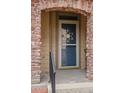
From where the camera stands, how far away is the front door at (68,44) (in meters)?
7.25

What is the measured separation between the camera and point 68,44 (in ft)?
24.2

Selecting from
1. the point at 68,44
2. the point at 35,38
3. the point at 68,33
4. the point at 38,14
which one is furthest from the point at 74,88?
the point at 68,33

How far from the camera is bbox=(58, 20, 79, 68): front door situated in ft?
23.8

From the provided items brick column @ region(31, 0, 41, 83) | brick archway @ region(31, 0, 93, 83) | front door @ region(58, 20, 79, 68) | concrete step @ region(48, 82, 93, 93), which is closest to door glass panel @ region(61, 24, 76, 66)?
front door @ region(58, 20, 79, 68)

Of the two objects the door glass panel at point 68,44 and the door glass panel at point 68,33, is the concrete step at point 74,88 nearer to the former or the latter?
the door glass panel at point 68,44

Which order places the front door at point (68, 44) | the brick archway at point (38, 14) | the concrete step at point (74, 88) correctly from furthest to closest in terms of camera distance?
the front door at point (68, 44), the brick archway at point (38, 14), the concrete step at point (74, 88)

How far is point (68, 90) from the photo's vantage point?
183 inches

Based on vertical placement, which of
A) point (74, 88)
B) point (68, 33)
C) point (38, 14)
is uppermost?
point (38, 14)

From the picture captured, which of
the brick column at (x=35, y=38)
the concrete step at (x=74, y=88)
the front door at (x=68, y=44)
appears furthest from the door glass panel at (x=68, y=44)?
the concrete step at (x=74, y=88)

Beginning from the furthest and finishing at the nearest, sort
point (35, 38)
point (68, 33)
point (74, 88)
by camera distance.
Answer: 1. point (68, 33)
2. point (35, 38)
3. point (74, 88)

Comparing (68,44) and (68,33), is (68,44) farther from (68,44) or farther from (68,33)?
(68,33)

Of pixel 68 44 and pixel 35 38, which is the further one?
pixel 68 44

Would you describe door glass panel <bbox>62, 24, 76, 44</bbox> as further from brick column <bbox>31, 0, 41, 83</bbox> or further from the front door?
brick column <bbox>31, 0, 41, 83</bbox>
